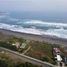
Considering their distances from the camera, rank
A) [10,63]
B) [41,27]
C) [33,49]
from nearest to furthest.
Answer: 1. [10,63]
2. [33,49]
3. [41,27]

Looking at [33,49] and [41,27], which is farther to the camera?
[41,27]

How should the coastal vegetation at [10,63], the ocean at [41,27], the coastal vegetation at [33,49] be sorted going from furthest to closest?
the ocean at [41,27] → the coastal vegetation at [33,49] → the coastal vegetation at [10,63]

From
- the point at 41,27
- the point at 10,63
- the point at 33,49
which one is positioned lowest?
the point at 10,63

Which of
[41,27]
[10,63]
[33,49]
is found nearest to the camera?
[10,63]

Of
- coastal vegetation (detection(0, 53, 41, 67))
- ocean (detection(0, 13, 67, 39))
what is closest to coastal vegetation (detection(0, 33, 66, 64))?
coastal vegetation (detection(0, 53, 41, 67))

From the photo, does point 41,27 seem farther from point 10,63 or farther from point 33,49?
point 10,63

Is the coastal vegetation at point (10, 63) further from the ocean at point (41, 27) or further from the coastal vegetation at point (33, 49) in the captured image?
the ocean at point (41, 27)

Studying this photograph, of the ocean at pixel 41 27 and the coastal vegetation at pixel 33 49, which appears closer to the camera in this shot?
the coastal vegetation at pixel 33 49

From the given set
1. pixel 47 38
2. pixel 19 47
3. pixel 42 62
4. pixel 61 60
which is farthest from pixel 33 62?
pixel 47 38

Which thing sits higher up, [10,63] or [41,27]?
[41,27]

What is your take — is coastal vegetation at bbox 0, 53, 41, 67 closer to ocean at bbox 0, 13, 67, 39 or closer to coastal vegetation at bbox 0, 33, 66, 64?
coastal vegetation at bbox 0, 33, 66, 64

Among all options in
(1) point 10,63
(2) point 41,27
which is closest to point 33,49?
(1) point 10,63

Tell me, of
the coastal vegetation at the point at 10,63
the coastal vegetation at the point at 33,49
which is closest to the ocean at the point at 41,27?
the coastal vegetation at the point at 33,49
